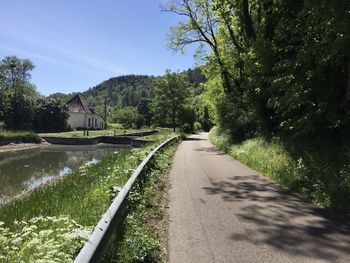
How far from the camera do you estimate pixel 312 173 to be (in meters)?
11.0

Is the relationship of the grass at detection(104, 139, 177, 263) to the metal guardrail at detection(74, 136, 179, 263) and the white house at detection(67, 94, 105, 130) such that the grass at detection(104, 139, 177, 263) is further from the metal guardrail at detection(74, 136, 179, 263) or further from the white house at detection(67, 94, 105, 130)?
the white house at detection(67, 94, 105, 130)

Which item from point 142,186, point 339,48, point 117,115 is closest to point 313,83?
point 339,48

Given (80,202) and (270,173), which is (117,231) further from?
(270,173)

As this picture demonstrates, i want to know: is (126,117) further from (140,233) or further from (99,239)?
(99,239)

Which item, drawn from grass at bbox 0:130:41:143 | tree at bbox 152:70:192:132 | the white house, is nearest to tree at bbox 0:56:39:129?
grass at bbox 0:130:41:143

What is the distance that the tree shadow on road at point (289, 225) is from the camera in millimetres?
6172

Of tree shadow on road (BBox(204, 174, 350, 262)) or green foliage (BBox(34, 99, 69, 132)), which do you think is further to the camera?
green foliage (BBox(34, 99, 69, 132))

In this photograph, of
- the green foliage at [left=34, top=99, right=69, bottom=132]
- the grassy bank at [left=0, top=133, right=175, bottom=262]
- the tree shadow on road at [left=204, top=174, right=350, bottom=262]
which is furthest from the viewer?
the green foliage at [left=34, top=99, right=69, bottom=132]

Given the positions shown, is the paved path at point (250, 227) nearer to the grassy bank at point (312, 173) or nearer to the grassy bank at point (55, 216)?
the grassy bank at point (312, 173)

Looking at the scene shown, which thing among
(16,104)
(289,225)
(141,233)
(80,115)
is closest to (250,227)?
(289,225)

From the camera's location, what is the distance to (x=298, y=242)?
6465mm

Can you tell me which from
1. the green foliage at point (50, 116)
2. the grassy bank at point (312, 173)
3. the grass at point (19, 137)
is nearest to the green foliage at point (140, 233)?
the grassy bank at point (312, 173)

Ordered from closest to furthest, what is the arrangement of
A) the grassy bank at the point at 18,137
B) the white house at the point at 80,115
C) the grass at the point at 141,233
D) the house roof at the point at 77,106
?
the grass at the point at 141,233 → the grassy bank at the point at 18,137 → the white house at the point at 80,115 → the house roof at the point at 77,106

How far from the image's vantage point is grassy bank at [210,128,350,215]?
892 centimetres
